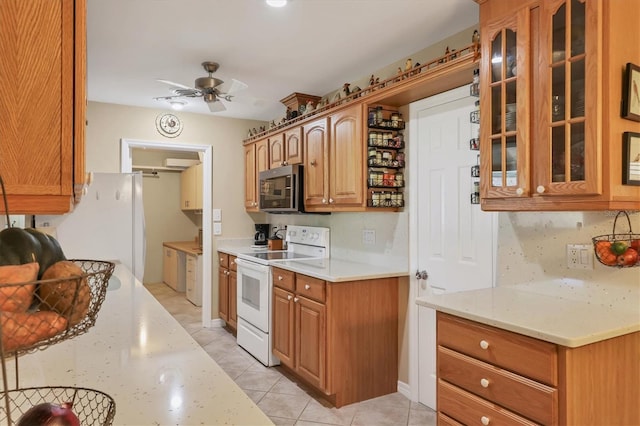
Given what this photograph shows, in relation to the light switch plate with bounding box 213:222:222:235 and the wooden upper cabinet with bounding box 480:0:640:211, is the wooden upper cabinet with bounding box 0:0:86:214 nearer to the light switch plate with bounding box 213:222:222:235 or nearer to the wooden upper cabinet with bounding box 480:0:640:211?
the wooden upper cabinet with bounding box 480:0:640:211

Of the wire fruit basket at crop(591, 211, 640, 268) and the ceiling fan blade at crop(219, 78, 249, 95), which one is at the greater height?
the ceiling fan blade at crop(219, 78, 249, 95)

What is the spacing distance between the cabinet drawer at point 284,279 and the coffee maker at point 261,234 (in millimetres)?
1313

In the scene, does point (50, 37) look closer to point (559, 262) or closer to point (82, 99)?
point (82, 99)

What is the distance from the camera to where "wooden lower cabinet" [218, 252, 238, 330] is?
4246 mm

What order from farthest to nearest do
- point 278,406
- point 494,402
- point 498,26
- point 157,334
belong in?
point 278,406 → point 498,26 → point 494,402 → point 157,334

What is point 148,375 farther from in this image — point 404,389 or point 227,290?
point 227,290

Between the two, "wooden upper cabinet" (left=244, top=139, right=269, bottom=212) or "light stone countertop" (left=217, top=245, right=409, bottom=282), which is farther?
"wooden upper cabinet" (left=244, top=139, right=269, bottom=212)

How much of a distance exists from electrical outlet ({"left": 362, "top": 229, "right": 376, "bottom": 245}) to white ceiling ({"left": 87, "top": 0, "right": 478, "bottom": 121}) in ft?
4.17

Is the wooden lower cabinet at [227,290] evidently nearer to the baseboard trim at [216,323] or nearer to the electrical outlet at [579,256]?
the baseboard trim at [216,323]

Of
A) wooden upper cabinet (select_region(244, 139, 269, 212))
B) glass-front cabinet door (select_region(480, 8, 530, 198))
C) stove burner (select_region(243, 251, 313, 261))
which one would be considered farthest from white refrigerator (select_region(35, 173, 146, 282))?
glass-front cabinet door (select_region(480, 8, 530, 198))

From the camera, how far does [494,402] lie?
162 centimetres

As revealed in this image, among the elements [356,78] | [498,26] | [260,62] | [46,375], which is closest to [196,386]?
A: [46,375]

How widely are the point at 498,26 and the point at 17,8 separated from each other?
1936 millimetres

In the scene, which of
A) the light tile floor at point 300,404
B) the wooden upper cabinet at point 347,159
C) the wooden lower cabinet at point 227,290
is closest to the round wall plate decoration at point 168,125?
the wooden lower cabinet at point 227,290
